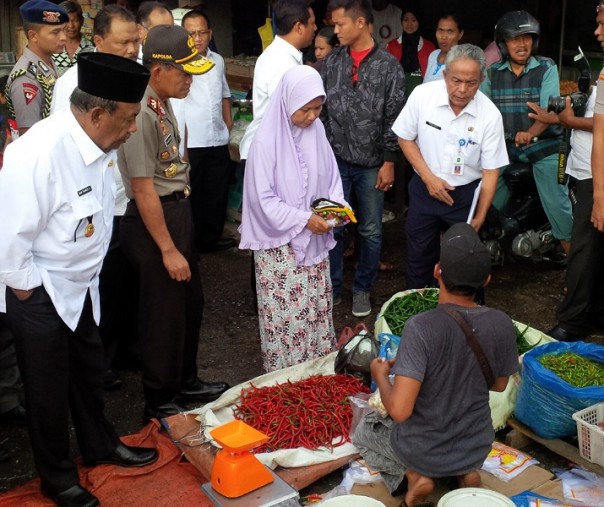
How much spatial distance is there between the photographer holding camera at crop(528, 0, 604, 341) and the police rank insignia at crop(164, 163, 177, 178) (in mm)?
2740

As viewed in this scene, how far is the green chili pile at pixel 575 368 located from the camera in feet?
14.0

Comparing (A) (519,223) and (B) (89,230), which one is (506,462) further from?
(A) (519,223)

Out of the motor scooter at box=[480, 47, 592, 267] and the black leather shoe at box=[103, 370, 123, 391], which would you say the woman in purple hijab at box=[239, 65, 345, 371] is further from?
the motor scooter at box=[480, 47, 592, 267]

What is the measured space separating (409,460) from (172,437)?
1.36 metres

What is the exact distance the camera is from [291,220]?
4.72 meters

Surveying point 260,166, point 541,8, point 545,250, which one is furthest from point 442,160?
point 541,8

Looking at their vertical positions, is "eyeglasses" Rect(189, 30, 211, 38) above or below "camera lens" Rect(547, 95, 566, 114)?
above

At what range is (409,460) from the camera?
3.57 metres

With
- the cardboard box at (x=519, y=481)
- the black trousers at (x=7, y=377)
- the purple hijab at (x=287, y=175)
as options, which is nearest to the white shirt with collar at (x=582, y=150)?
the purple hijab at (x=287, y=175)

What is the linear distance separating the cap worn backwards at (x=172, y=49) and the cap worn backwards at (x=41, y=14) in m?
1.54

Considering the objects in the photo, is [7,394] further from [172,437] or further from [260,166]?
[260,166]

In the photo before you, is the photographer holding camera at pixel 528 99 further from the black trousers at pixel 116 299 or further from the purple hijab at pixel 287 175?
the black trousers at pixel 116 299

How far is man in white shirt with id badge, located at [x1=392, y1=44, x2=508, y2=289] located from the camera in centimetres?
500

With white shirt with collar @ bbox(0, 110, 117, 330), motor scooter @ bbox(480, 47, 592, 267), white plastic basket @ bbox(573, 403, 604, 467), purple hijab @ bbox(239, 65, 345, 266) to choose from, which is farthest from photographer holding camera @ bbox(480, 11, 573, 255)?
white shirt with collar @ bbox(0, 110, 117, 330)
